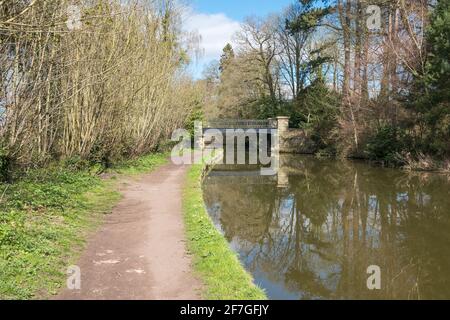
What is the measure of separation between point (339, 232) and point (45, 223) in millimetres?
6454

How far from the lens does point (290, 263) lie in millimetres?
8219

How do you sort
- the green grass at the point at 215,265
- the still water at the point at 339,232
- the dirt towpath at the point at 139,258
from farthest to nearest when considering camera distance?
the still water at the point at 339,232, the green grass at the point at 215,265, the dirt towpath at the point at 139,258

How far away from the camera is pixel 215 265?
6270 millimetres

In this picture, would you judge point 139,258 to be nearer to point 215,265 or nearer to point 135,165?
point 215,265

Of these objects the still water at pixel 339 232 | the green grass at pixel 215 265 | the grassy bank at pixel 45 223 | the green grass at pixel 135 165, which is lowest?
the still water at pixel 339 232

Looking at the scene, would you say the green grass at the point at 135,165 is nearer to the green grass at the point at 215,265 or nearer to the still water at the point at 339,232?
the still water at the point at 339,232

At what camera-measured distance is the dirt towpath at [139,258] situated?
17.3 ft

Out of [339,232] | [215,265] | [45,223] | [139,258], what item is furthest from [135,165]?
[215,265]

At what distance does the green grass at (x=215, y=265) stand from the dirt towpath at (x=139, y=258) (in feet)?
0.54

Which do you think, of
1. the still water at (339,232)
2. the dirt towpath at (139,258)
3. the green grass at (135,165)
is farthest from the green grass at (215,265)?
the green grass at (135,165)

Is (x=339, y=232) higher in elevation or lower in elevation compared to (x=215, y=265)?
lower

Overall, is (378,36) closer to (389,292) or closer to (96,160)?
(96,160)

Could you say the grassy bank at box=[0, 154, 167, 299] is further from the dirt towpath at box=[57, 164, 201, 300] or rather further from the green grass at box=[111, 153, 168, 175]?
the green grass at box=[111, 153, 168, 175]

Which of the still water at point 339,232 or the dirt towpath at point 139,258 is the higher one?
the dirt towpath at point 139,258
